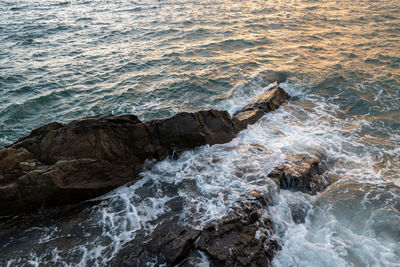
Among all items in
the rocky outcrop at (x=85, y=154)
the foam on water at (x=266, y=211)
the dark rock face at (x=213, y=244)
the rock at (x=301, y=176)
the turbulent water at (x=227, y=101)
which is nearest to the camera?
the dark rock face at (x=213, y=244)

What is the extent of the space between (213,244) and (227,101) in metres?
6.96

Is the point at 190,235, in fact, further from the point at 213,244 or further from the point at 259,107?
the point at 259,107

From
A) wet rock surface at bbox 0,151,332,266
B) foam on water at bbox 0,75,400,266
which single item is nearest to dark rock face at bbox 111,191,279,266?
wet rock surface at bbox 0,151,332,266

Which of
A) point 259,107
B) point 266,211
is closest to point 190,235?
point 266,211

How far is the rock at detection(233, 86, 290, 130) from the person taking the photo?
9008 mm

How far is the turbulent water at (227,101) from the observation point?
5.46 m

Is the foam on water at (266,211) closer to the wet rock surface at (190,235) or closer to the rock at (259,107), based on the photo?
the wet rock surface at (190,235)

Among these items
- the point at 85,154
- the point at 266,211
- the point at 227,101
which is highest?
the point at 85,154

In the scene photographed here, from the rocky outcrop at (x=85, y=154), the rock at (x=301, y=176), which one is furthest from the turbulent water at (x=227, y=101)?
the rocky outcrop at (x=85, y=154)

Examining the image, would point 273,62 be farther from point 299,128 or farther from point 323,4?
point 323,4

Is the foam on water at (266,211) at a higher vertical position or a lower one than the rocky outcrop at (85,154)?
lower

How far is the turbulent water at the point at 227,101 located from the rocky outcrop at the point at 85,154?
0.42m

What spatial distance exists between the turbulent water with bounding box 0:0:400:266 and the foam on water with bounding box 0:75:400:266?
3cm

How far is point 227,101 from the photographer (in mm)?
10984
